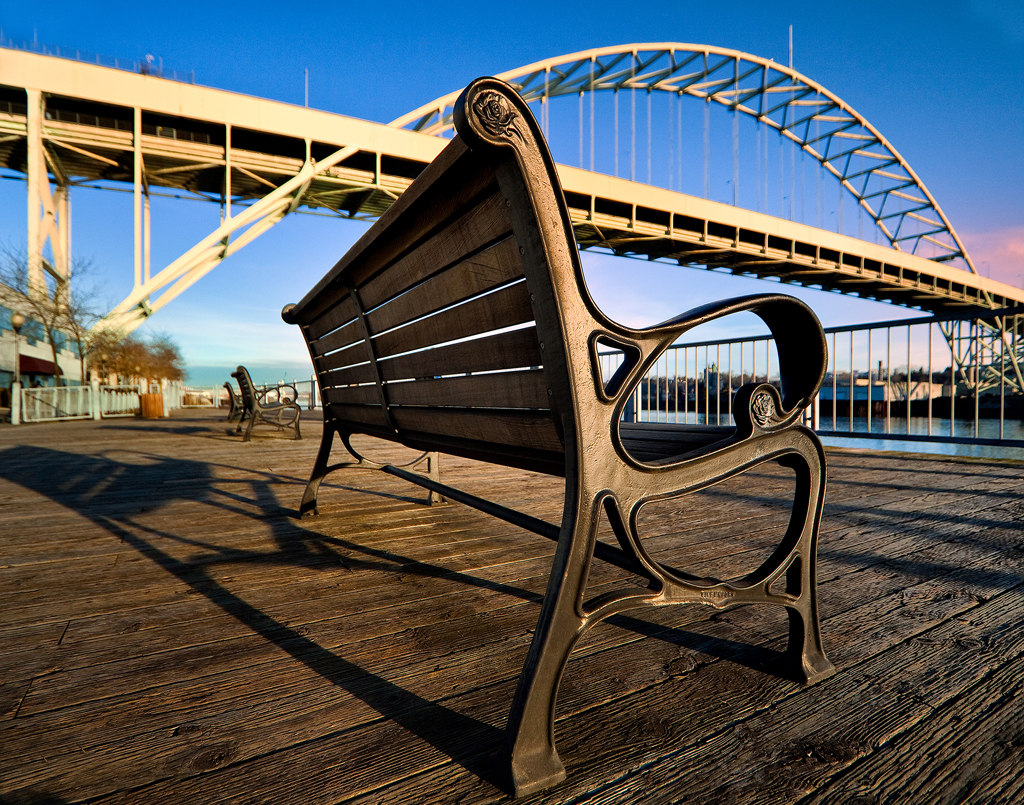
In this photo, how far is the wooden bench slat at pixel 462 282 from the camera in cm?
90

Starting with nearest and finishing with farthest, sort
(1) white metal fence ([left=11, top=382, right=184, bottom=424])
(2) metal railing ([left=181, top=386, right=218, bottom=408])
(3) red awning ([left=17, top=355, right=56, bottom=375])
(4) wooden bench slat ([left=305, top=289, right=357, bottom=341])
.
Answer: (4) wooden bench slat ([left=305, top=289, right=357, bottom=341])
(1) white metal fence ([left=11, top=382, right=184, bottom=424])
(3) red awning ([left=17, top=355, right=56, bottom=375])
(2) metal railing ([left=181, top=386, right=218, bottom=408])

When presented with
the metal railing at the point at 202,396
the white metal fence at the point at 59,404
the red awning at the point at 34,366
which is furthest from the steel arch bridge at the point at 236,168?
the metal railing at the point at 202,396

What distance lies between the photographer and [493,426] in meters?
1.15

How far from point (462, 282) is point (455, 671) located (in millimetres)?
832

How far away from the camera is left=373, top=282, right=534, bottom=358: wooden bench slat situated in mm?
920

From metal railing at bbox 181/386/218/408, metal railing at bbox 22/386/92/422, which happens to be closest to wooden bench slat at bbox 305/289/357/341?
metal railing at bbox 22/386/92/422

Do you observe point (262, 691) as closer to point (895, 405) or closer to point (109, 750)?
point (109, 750)

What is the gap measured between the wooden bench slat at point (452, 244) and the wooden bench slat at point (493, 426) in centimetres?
33

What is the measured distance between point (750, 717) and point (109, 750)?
1.13 m

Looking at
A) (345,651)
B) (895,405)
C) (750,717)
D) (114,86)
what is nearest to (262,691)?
(345,651)

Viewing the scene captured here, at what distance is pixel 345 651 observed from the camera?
125 cm

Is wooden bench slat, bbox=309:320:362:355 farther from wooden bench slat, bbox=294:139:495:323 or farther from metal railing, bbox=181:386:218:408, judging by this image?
metal railing, bbox=181:386:218:408

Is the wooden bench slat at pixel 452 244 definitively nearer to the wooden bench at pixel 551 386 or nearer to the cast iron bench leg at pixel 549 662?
the wooden bench at pixel 551 386

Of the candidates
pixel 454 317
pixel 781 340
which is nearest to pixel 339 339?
pixel 454 317
